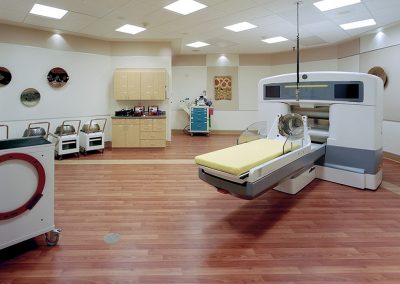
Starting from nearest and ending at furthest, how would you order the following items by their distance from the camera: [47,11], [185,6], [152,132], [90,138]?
1. [185,6]
2. [47,11]
3. [90,138]
4. [152,132]

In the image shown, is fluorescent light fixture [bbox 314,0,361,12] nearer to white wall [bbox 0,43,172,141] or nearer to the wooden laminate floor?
the wooden laminate floor

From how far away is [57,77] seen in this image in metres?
6.70

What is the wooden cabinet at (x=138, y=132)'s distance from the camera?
24.0 ft

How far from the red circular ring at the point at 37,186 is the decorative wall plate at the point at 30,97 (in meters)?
4.87

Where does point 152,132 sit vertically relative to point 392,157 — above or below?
above

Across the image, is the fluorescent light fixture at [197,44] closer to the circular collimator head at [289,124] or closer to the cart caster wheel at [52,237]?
the circular collimator head at [289,124]

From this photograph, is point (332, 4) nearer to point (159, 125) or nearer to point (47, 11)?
point (159, 125)

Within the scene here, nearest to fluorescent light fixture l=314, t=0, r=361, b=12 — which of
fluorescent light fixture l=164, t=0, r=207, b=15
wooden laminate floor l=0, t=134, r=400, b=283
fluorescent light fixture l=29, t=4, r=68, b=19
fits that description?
fluorescent light fixture l=164, t=0, r=207, b=15

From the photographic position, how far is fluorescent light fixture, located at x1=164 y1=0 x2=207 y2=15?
4.80 meters

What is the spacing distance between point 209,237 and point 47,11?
207 inches

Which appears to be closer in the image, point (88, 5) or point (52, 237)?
point (52, 237)

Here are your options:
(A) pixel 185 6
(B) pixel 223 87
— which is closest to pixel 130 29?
(A) pixel 185 6

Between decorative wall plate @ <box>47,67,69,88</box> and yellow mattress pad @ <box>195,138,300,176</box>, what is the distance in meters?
5.44

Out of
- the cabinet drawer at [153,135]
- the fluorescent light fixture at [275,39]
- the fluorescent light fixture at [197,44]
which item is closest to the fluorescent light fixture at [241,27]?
the fluorescent light fixture at [275,39]
